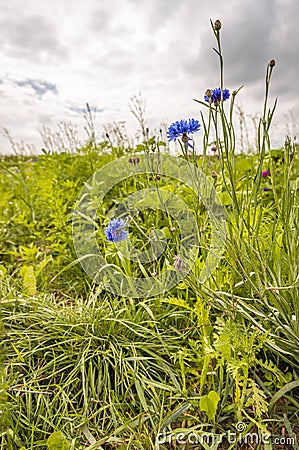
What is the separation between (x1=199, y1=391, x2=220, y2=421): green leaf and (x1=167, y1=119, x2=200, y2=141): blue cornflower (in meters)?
0.70

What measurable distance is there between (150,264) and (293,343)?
2.43ft

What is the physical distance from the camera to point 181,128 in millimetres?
1042

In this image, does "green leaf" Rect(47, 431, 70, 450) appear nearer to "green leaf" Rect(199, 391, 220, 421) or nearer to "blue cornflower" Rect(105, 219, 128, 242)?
"green leaf" Rect(199, 391, 220, 421)

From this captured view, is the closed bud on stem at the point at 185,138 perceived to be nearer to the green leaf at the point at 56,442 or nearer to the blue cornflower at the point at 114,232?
the blue cornflower at the point at 114,232

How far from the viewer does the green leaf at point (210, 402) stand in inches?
37.8

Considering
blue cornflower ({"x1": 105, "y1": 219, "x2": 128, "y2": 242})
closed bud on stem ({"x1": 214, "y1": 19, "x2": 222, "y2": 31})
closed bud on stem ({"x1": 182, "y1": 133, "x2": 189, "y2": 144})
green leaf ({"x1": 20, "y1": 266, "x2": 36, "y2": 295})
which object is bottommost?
green leaf ({"x1": 20, "y1": 266, "x2": 36, "y2": 295})

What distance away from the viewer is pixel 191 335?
4.22ft

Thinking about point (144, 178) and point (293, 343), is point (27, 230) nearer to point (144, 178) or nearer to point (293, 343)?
point (144, 178)

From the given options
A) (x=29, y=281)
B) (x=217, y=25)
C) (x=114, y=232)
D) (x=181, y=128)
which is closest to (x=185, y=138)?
(x=181, y=128)

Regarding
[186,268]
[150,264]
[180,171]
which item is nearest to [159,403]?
[186,268]

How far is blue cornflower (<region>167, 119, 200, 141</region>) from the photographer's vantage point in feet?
3.41

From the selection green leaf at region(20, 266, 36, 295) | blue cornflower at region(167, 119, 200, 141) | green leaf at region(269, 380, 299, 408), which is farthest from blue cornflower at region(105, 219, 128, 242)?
green leaf at region(269, 380, 299, 408)

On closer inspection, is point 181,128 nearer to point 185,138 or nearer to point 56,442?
point 185,138

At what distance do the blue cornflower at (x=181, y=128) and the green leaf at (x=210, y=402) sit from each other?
2.30 feet
